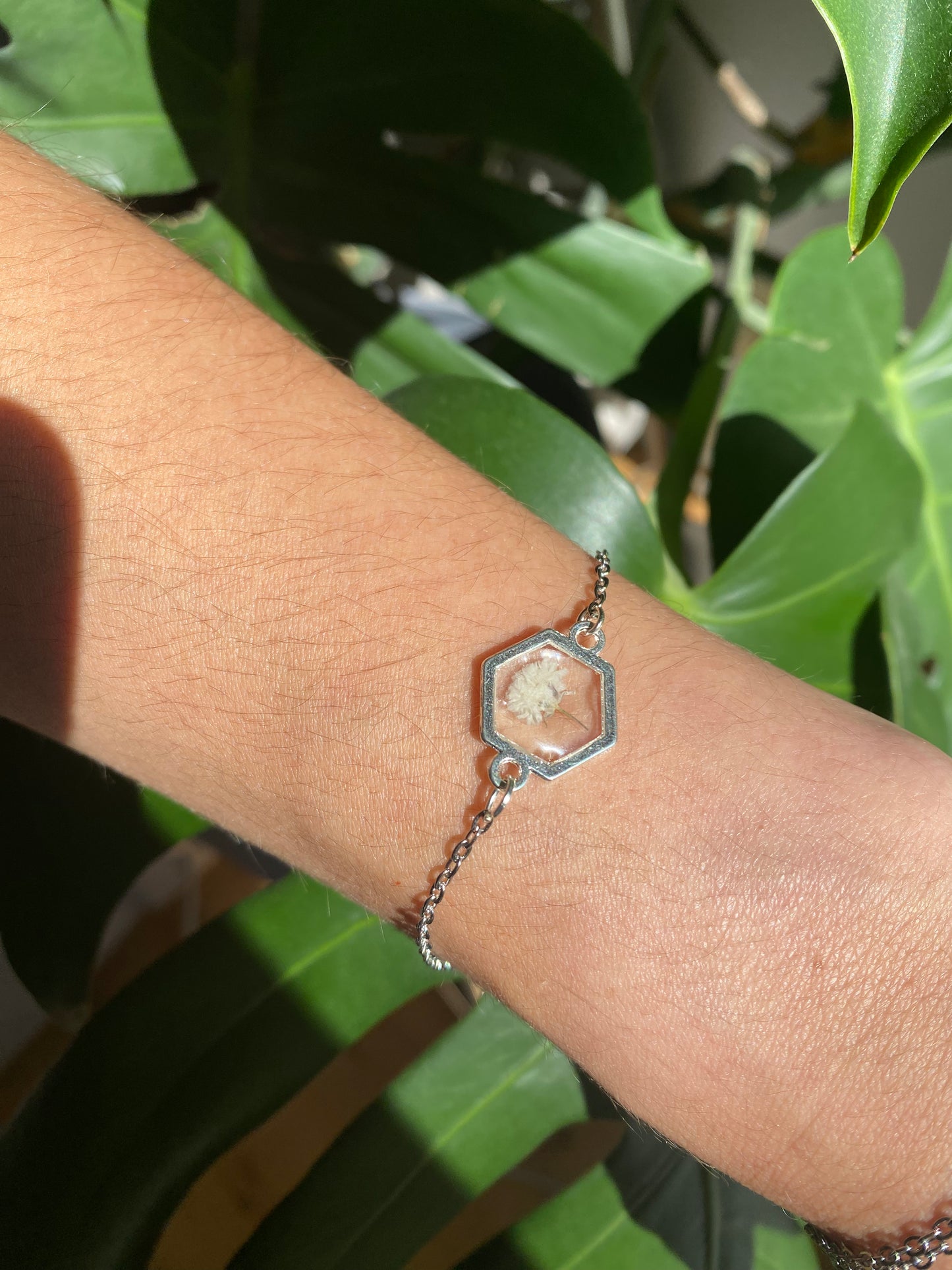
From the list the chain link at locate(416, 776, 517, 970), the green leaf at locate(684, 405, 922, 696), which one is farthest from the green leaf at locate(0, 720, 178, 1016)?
the green leaf at locate(684, 405, 922, 696)

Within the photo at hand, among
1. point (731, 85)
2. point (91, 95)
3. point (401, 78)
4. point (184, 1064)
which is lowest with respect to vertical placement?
point (184, 1064)

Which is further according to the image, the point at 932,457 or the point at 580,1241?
the point at 932,457

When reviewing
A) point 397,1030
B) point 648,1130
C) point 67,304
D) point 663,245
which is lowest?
point 397,1030

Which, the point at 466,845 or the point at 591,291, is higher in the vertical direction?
the point at 591,291

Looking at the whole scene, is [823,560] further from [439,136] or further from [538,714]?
[439,136]

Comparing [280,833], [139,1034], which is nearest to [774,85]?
[280,833]

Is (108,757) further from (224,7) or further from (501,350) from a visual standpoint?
(501,350)

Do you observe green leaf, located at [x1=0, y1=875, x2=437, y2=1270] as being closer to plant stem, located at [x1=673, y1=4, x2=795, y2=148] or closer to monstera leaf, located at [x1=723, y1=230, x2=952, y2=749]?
monstera leaf, located at [x1=723, y1=230, x2=952, y2=749]

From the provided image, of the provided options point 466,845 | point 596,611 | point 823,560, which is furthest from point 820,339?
point 466,845

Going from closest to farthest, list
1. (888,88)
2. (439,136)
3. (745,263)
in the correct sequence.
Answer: (888,88) → (439,136) → (745,263)
